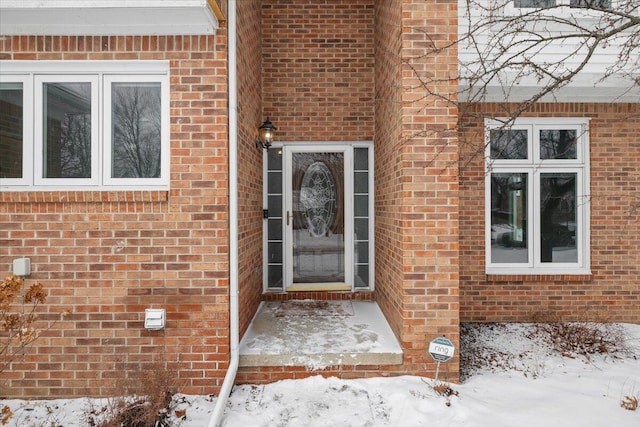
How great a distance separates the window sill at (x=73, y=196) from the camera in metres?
3.39

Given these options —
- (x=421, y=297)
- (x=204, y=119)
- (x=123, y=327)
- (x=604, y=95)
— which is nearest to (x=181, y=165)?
(x=204, y=119)

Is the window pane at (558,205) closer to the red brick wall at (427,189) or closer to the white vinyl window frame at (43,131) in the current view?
the red brick wall at (427,189)

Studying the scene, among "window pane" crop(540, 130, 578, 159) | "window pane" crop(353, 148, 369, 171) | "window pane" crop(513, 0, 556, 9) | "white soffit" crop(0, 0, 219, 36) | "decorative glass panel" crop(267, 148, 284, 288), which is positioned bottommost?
"decorative glass panel" crop(267, 148, 284, 288)

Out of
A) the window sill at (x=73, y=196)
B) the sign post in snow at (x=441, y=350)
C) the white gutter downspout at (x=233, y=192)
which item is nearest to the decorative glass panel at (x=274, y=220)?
the white gutter downspout at (x=233, y=192)

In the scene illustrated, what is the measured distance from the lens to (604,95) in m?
5.08

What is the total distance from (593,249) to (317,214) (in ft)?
13.3

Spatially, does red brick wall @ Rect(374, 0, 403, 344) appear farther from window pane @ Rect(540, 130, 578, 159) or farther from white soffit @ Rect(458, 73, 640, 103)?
window pane @ Rect(540, 130, 578, 159)

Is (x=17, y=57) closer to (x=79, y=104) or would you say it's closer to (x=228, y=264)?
(x=79, y=104)

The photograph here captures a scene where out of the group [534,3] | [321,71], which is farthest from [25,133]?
[534,3]

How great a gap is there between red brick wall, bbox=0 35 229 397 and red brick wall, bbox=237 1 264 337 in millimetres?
488

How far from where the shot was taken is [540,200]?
540 cm

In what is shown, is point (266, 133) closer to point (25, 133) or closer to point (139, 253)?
point (139, 253)

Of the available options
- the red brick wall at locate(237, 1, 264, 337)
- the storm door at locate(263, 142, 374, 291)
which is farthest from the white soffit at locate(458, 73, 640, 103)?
the red brick wall at locate(237, 1, 264, 337)

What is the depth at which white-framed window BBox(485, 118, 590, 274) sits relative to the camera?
17.5 feet
